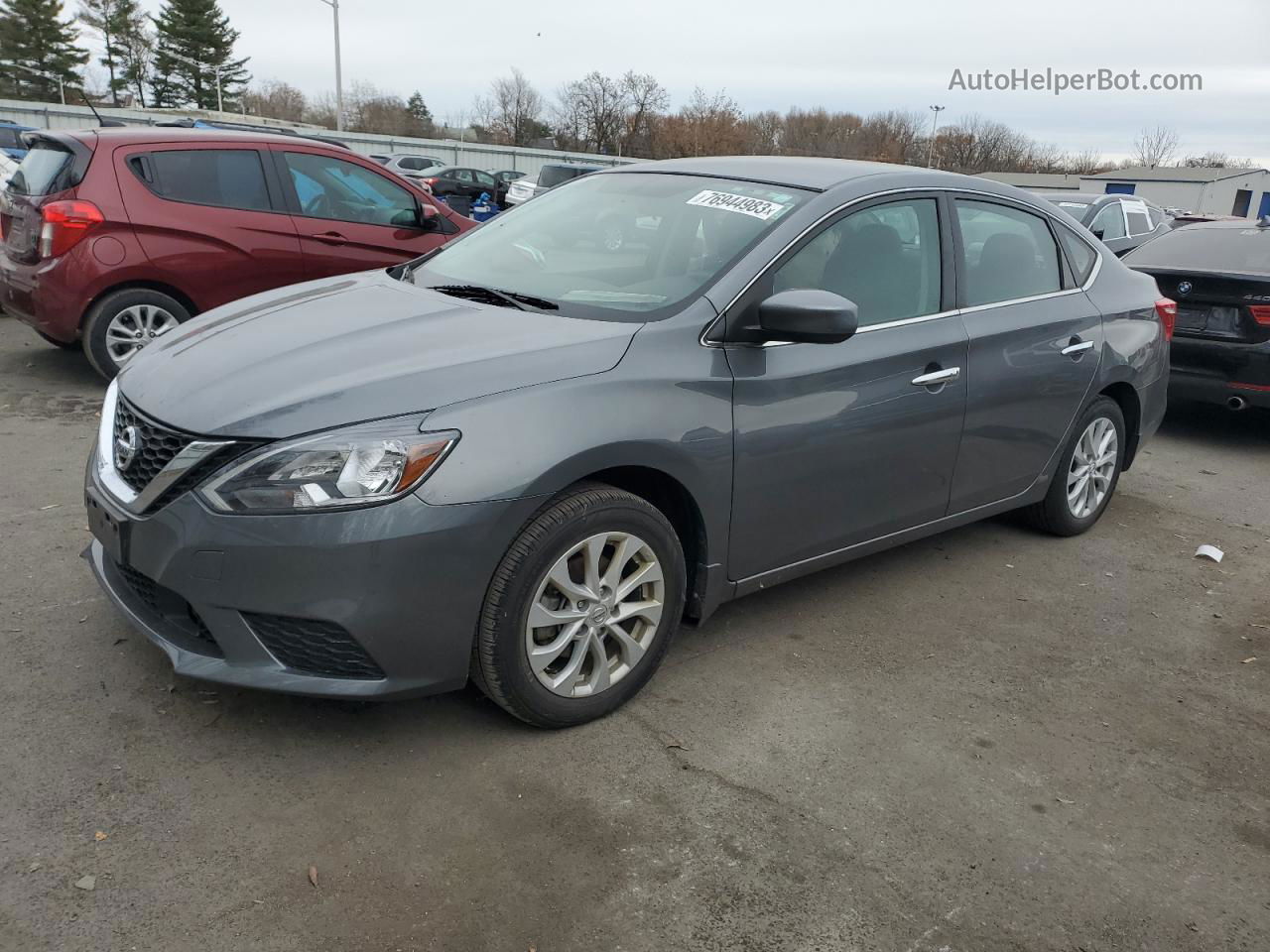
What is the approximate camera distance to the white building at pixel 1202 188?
58281 millimetres

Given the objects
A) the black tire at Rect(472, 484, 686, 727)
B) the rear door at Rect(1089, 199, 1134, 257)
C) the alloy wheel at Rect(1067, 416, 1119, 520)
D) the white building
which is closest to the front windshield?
the black tire at Rect(472, 484, 686, 727)

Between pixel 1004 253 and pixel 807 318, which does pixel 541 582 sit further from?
pixel 1004 253

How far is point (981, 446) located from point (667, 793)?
2155mm

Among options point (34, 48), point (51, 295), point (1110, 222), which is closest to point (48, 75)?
point (34, 48)

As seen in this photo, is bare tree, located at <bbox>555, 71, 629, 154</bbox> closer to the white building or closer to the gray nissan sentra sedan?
the white building

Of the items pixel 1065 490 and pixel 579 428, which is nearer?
pixel 579 428

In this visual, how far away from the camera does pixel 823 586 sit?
4.38 m

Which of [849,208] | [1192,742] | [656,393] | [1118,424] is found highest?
→ [849,208]

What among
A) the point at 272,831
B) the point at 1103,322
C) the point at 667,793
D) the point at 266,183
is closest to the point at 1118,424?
the point at 1103,322

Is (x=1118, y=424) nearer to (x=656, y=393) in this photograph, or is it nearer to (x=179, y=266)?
(x=656, y=393)

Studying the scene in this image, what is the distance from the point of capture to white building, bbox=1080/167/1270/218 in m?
58.3

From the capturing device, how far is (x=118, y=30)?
71938 millimetres

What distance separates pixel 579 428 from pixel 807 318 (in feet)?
2.69

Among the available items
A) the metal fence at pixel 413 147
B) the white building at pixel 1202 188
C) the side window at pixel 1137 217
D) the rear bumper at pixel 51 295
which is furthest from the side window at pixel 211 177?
the white building at pixel 1202 188
